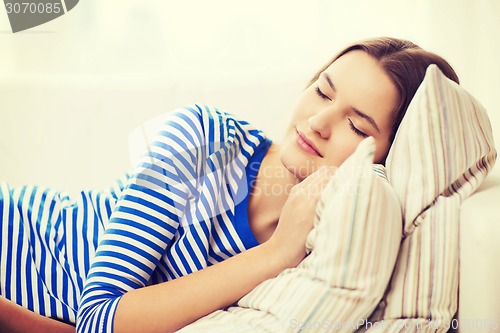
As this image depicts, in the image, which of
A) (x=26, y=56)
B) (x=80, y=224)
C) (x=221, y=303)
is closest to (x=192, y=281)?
(x=221, y=303)

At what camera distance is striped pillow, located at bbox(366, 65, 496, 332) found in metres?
0.83

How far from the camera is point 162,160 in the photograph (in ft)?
3.24

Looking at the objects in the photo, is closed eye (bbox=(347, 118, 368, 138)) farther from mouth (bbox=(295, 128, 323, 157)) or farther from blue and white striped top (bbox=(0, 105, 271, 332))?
blue and white striped top (bbox=(0, 105, 271, 332))

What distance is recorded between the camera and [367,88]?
1021mm

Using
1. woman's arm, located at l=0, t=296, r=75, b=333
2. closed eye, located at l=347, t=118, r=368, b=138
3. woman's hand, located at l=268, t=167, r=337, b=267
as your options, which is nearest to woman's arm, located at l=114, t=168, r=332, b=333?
woman's hand, located at l=268, t=167, r=337, b=267

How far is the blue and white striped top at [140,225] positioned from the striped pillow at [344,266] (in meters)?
0.17

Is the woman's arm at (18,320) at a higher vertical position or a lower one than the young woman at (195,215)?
lower

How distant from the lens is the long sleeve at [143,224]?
2.91ft

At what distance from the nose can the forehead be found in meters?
0.04

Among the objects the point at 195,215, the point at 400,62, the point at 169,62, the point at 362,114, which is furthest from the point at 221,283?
the point at 169,62

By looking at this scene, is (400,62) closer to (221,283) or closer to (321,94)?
(321,94)

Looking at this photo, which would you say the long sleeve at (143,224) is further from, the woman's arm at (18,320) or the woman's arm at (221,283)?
the woman's arm at (18,320)

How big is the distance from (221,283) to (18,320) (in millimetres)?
399

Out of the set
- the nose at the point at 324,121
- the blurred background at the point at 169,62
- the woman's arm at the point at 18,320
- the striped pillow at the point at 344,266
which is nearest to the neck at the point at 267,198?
the nose at the point at 324,121
